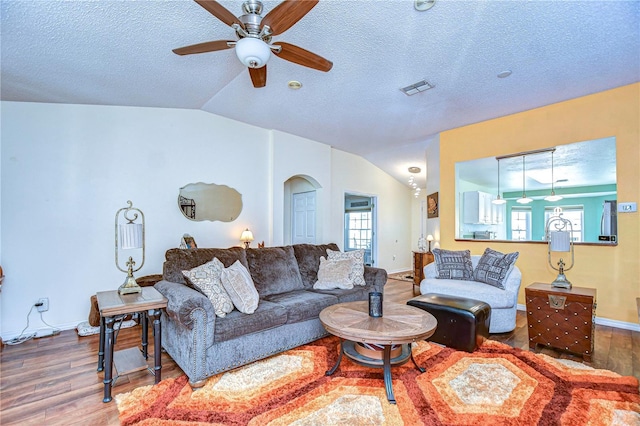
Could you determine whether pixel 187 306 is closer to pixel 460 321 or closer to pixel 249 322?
pixel 249 322

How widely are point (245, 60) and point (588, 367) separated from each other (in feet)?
11.7

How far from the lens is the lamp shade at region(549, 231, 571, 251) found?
10.3ft

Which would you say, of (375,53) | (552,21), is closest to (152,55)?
(375,53)

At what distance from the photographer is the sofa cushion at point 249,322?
7.63 ft

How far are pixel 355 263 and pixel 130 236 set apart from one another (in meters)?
2.37

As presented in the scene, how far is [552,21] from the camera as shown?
2406mm

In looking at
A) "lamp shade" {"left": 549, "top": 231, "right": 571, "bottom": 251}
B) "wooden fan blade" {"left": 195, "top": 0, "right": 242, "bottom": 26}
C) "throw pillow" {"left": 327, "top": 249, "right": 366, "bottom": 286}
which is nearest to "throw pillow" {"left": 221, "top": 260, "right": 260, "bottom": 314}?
"throw pillow" {"left": 327, "top": 249, "right": 366, "bottom": 286}

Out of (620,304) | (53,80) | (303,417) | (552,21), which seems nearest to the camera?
(303,417)

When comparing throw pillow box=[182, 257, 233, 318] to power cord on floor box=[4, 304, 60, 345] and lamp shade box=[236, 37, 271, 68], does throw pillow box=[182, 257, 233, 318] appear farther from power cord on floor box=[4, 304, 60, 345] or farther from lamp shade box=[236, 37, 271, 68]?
power cord on floor box=[4, 304, 60, 345]

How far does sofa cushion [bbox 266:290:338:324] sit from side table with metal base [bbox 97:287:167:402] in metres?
1.01

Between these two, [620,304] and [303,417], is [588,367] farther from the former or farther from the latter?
[303,417]

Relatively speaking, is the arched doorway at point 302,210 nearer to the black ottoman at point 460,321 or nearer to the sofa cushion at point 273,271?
the sofa cushion at point 273,271

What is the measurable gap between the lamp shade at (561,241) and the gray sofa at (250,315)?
1.82m

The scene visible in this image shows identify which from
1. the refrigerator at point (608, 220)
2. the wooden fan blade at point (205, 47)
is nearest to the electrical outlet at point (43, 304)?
the wooden fan blade at point (205, 47)
